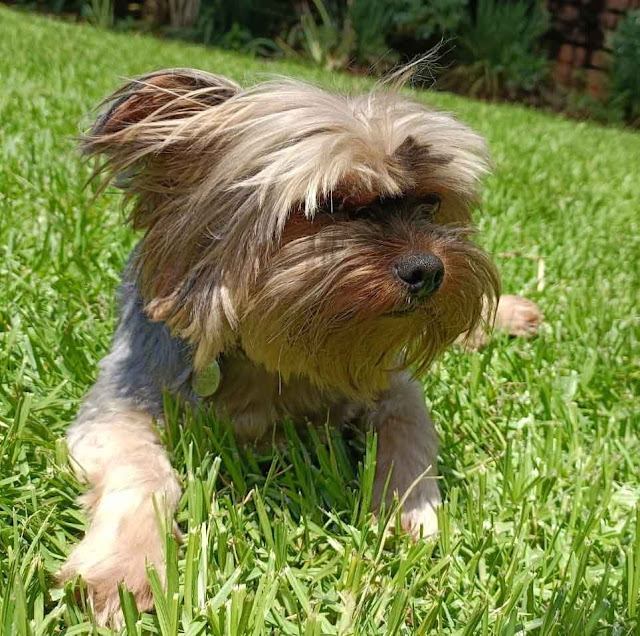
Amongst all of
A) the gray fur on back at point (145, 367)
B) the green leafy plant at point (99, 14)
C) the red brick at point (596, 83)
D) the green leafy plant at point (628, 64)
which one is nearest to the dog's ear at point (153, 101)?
the gray fur on back at point (145, 367)

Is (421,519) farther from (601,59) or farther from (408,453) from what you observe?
(601,59)

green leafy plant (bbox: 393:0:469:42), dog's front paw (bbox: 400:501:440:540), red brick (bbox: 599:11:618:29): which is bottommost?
dog's front paw (bbox: 400:501:440:540)

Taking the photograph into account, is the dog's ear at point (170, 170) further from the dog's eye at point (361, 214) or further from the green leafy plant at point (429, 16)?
the green leafy plant at point (429, 16)

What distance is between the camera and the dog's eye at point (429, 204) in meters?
2.36

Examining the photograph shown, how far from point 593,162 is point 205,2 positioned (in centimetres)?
951

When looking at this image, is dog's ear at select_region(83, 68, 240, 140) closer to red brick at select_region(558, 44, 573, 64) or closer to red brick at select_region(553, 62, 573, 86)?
red brick at select_region(553, 62, 573, 86)

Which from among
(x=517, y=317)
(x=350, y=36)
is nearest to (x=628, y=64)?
(x=350, y=36)

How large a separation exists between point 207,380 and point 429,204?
0.89 m

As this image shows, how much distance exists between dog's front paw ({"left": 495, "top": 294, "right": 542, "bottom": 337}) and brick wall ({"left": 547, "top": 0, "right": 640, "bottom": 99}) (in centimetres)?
1220

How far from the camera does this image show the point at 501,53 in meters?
14.1

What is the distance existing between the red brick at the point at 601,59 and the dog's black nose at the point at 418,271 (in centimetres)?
1406

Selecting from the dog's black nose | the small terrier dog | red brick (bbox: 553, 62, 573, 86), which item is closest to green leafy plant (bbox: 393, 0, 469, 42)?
red brick (bbox: 553, 62, 573, 86)

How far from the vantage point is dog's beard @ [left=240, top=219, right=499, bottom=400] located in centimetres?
213

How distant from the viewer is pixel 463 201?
99.7 inches
